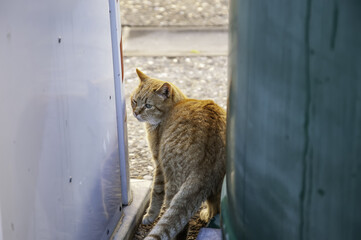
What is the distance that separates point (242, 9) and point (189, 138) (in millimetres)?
1232

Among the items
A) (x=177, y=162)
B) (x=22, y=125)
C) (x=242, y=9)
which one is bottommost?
(x=177, y=162)

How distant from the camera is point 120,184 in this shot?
2.88 metres

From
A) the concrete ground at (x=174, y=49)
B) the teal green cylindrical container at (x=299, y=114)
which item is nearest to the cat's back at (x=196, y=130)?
the concrete ground at (x=174, y=49)

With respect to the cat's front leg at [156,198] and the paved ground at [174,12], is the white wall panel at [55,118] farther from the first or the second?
the paved ground at [174,12]

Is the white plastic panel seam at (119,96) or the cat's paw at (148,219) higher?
the white plastic panel seam at (119,96)

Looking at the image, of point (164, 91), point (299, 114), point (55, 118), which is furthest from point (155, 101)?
point (299, 114)

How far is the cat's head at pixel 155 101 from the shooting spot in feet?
10.1

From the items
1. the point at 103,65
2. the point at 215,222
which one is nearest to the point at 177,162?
the point at 215,222

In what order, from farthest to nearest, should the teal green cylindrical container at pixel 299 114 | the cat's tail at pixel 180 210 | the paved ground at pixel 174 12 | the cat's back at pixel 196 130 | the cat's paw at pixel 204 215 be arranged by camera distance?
the paved ground at pixel 174 12 → the cat's paw at pixel 204 215 → the cat's back at pixel 196 130 → the cat's tail at pixel 180 210 → the teal green cylindrical container at pixel 299 114

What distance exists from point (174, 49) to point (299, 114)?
4424 mm

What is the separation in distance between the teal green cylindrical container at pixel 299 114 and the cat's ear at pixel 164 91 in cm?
138

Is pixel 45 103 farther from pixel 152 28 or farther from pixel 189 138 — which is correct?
pixel 152 28


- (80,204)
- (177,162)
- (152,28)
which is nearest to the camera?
(80,204)

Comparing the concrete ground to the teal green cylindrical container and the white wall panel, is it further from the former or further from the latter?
the teal green cylindrical container
